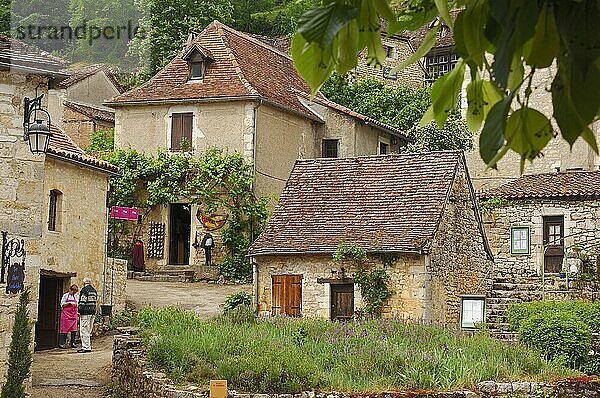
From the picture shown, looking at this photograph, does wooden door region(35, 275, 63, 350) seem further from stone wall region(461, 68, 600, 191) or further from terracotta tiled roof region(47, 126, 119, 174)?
stone wall region(461, 68, 600, 191)

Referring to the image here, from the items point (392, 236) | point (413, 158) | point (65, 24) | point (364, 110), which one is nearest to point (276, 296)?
point (392, 236)

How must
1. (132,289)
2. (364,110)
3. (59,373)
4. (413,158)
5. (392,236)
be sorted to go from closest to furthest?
(59,373), (392,236), (413,158), (132,289), (364,110)

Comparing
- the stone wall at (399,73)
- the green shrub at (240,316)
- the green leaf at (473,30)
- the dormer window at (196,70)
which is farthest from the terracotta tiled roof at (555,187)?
the green leaf at (473,30)

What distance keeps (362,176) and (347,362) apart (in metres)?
9.25

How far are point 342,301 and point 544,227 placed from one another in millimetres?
7052

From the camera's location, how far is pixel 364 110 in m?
39.4

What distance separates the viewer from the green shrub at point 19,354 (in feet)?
45.6

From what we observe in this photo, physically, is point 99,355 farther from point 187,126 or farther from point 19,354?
point 187,126

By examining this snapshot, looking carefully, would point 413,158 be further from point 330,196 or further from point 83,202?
point 83,202

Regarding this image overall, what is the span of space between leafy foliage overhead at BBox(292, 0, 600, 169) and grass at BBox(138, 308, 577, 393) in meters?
13.4

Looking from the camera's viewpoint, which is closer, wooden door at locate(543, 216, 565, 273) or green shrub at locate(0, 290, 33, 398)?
green shrub at locate(0, 290, 33, 398)

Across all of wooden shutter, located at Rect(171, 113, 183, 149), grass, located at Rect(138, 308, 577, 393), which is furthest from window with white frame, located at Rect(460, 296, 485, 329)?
wooden shutter, located at Rect(171, 113, 183, 149)

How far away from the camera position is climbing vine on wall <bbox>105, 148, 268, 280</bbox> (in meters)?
31.2

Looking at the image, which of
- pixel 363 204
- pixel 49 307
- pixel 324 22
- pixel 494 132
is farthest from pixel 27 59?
pixel 494 132
